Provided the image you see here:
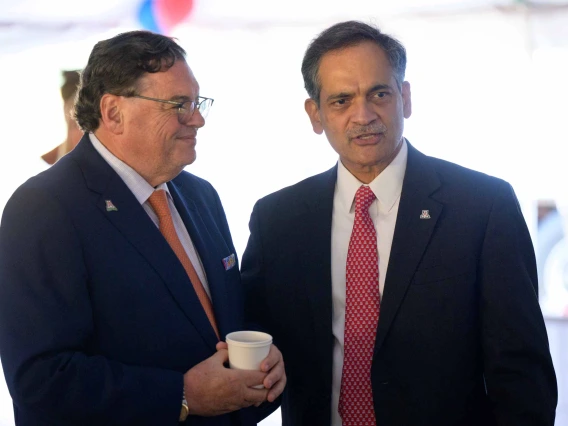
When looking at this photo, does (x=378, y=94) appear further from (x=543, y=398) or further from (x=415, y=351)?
(x=543, y=398)

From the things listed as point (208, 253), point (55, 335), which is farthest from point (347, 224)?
point (55, 335)

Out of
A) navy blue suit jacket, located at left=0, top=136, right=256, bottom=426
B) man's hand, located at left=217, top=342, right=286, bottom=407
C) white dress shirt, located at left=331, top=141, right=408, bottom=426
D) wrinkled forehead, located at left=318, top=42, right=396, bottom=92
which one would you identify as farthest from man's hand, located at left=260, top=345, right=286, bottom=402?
wrinkled forehead, located at left=318, top=42, right=396, bottom=92

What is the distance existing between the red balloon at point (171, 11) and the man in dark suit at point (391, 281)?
2.24m

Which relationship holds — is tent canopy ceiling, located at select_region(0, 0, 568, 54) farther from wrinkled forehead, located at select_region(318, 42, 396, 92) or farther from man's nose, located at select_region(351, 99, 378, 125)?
man's nose, located at select_region(351, 99, 378, 125)

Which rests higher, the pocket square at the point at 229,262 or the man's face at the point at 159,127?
the man's face at the point at 159,127

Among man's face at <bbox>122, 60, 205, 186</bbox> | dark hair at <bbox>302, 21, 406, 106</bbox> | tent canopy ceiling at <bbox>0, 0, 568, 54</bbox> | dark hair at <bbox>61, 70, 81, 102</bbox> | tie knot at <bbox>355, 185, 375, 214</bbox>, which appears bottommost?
tie knot at <bbox>355, 185, 375, 214</bbox>

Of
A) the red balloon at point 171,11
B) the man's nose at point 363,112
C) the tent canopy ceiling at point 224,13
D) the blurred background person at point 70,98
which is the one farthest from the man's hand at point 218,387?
the red balloon at point 171,11

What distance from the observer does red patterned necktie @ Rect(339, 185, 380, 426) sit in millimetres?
1940

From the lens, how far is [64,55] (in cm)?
435

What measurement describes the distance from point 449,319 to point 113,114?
116cm

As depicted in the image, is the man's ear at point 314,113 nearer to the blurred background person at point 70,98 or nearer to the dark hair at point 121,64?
the dark hair at point 121,64

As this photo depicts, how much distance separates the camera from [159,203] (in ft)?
6.18

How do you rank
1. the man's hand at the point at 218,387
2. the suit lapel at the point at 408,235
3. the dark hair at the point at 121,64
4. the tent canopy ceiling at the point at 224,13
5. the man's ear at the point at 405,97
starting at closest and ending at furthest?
the man's hand at the point at 218,387
the dark hair at the point at 121,64
the suit lapel at the point at 408,235
the man's ear at the point at 405,97
the tent canopy ceiling at the point at 224,13

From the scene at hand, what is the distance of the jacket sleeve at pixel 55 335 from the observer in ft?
4.99
